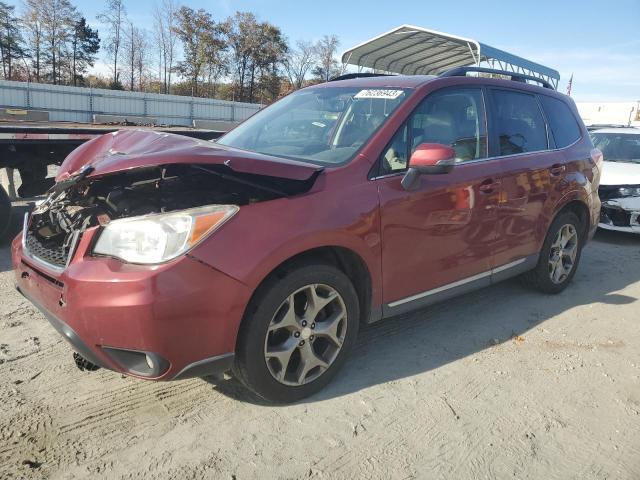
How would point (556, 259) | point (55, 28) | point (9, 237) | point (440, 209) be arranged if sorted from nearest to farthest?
point (440, 209), point (556, 259), point (9, 237), point (55, 28)

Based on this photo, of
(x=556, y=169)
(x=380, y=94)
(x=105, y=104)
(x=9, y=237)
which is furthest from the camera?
(x=105, y=104)

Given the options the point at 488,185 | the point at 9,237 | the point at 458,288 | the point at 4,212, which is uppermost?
the point at 488,185

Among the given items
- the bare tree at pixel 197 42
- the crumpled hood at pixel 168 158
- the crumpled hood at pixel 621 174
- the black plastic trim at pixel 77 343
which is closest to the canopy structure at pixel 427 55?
the crumpled hood at pixel 621 174

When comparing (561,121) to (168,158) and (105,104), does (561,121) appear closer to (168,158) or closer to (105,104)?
(168,158)

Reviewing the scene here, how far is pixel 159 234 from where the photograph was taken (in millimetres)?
2328

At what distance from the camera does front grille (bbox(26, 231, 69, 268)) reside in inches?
103

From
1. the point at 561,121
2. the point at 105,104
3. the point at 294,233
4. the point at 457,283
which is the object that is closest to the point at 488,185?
the point at 457,283

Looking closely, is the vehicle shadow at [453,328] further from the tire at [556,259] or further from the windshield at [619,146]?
the windshield at [619,146]

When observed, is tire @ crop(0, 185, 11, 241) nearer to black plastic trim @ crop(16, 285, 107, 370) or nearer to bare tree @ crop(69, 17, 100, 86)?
black plastic trim @ crop(16, 285, 107, 370)

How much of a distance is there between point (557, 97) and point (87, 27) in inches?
2038

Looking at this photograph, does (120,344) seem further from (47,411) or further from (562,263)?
(562,263)

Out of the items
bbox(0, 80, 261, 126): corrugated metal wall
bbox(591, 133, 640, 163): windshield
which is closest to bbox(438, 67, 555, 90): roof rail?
bbox(591, 133, 640, 163): windshield

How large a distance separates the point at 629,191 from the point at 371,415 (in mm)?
6119

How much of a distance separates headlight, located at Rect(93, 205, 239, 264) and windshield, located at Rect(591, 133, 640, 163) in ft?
26.0
